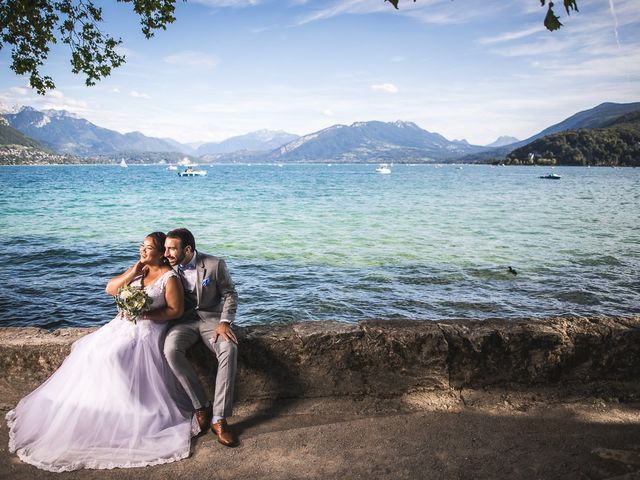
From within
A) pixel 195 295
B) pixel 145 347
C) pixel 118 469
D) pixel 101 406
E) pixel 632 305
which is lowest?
pixel 632 305

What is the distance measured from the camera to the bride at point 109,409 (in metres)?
3.43

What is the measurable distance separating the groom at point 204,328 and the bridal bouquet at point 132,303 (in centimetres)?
35

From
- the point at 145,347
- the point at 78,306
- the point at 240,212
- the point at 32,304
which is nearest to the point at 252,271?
the point at 78,306

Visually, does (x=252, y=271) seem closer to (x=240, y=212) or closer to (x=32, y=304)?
(x=32, y=304)

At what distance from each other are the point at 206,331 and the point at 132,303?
74cm

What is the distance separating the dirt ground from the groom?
0.84 ft

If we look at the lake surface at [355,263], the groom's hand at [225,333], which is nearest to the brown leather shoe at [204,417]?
the groom's hand at [225,333]

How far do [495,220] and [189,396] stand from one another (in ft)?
88.3

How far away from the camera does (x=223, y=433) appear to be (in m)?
3.70

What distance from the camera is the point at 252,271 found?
14133mm

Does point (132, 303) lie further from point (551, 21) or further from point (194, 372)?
point (551, 21)

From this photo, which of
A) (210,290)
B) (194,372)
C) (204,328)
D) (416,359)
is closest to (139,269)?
(210,290)

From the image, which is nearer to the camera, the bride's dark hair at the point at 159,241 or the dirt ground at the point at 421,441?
the dirt ground at the point at 421,441

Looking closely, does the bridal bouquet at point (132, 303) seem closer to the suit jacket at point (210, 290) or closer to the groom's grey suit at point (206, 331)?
the groom's grey suit at point (206, 331)
